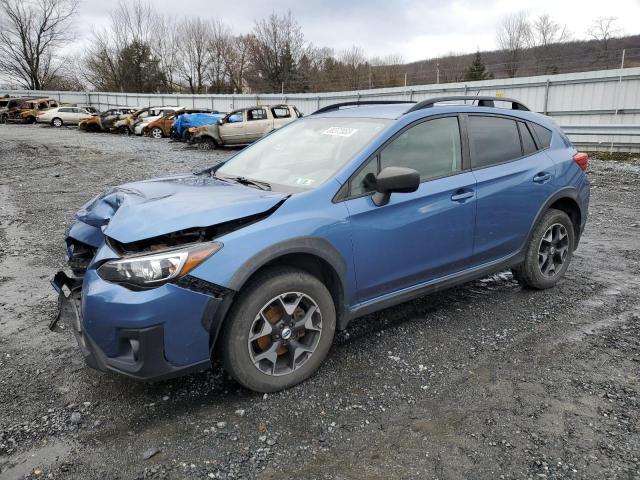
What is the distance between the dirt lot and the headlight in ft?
2.70

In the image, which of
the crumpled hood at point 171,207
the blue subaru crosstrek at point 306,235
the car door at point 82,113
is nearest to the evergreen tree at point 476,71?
the car door at point 82,113

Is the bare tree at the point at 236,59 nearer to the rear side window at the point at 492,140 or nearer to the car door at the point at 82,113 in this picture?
the car door at the point at 82,113

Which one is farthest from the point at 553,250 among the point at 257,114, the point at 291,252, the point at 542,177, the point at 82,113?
the point at 82,113

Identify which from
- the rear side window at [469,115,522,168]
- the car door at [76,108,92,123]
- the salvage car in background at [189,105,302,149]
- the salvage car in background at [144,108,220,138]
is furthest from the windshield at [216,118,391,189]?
the car door at [76,108,92,123]

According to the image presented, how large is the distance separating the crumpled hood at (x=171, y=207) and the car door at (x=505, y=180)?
1749 millimetres

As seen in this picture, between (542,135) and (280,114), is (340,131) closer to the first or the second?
(542,135)

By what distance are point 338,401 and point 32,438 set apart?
1657 millimetres

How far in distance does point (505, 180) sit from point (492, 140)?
0.36 metres

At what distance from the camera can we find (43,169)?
13438mm

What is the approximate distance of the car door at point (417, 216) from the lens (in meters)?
3.19

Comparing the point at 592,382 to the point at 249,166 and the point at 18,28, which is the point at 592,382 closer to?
the point at 249,166

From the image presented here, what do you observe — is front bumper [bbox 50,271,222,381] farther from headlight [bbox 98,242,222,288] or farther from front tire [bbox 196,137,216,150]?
front tire [bbox 196,137,216,150]

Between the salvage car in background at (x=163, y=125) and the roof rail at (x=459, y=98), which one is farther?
the salvage car in background at (x=163, y=125)

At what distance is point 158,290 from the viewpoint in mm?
2492
